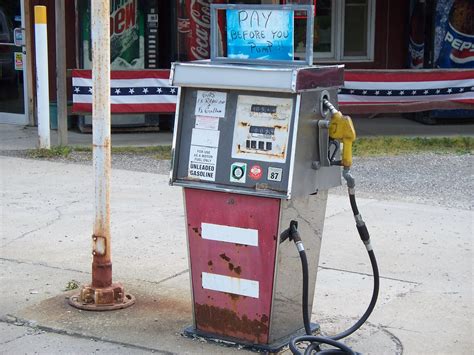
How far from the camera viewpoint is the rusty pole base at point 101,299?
215 inches

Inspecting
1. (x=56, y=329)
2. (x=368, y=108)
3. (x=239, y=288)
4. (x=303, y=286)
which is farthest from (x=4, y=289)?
(x=368, y=108)

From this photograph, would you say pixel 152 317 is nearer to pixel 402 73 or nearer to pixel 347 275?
pixel 347 275

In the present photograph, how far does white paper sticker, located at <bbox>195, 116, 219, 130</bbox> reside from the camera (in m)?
4.71

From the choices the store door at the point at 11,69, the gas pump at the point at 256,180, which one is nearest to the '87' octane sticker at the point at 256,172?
the gas pump at the point at 256,180

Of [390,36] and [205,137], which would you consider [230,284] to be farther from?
[390,36]

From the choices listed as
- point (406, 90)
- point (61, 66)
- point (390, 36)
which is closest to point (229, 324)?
point (61, 66)

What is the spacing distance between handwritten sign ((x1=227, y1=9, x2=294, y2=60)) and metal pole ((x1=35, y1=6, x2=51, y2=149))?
18.4 feet

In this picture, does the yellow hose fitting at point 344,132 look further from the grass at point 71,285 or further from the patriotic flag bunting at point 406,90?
the patriotic flag bunting at point 406,90

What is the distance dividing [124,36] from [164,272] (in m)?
6.89

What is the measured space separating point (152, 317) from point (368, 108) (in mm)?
7119

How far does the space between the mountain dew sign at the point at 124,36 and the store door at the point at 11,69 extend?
3.52 ft

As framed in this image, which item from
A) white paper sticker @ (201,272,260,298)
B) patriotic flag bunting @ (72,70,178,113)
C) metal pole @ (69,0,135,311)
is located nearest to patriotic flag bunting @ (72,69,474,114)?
patriotic flag bunting @ (72,70,178,113)

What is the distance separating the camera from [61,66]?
34.4 feet

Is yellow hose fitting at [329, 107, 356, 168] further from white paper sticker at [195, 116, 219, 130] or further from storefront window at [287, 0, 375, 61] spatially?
storefront window at [287, 0, 375, 61]
